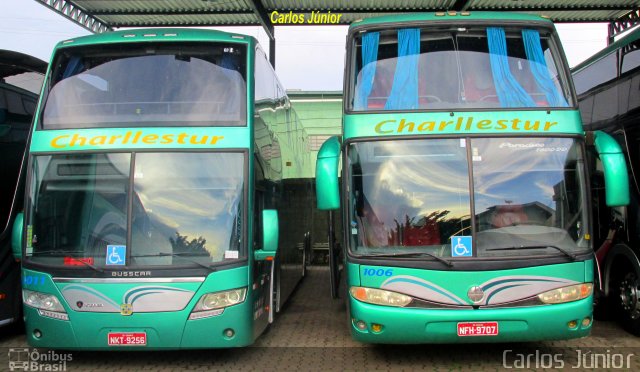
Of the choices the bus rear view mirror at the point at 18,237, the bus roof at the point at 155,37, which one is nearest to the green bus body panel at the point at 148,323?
the bus rear view mirror at the point at 18,237

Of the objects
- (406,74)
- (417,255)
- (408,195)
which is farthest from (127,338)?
(406,74)

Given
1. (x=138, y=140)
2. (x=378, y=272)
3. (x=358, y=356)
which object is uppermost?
(x=138, y=140)

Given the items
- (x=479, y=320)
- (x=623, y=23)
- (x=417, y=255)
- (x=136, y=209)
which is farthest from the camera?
(x=623, y=23)

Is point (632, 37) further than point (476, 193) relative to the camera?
Yes

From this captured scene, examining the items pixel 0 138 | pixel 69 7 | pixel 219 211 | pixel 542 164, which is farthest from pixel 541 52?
pixel 69 7

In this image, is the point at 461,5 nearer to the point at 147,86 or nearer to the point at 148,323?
the point at 147,86

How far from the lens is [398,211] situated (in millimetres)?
5969

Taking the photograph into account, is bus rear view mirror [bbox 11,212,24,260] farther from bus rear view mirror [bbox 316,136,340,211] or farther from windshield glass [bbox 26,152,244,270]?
bus rear view mirror [bbox 316,136,340,211]

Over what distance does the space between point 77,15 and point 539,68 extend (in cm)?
1106

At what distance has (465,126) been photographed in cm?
607

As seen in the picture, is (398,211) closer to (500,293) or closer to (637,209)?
(500,293)

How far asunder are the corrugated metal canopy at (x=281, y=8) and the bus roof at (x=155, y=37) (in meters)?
7.10

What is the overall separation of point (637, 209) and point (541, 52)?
2.49 meters

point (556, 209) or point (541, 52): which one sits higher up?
point (541, 52)
